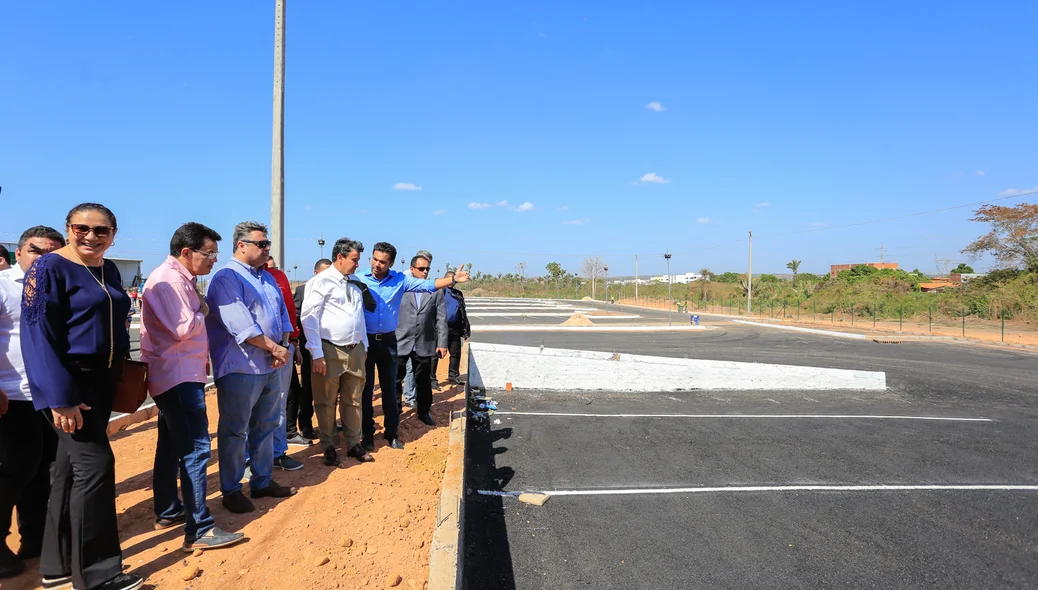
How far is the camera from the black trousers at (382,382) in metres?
4.47

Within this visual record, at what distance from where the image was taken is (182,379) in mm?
2801

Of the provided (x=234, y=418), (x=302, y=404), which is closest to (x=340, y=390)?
(x=302, y=404)

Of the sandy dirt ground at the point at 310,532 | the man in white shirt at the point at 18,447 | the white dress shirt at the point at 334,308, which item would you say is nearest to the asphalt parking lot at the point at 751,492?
the sandy dirt ground at the point at 310,532

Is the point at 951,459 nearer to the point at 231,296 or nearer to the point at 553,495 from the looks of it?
the point at 553,495

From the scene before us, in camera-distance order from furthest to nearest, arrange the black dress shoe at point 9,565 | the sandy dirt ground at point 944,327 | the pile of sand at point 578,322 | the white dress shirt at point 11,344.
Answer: the pile of sand at point 578,322
the sandy dirt ground at point 944,327
the white dress shirt at point 11,344
the black dress shoe at point 9,565

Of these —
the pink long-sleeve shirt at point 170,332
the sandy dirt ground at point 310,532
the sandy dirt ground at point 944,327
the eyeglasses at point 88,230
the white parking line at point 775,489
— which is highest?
the eyeglasses at point 88,230

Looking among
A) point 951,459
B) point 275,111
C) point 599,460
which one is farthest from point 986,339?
point 275,111

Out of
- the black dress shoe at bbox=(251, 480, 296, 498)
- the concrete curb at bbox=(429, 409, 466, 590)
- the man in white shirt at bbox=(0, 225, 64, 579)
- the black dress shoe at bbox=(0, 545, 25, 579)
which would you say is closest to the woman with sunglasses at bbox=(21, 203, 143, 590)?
the black dress shoe at bbox=(0, 545, 25, 579)

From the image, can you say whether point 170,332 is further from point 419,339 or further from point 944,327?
point 944,327

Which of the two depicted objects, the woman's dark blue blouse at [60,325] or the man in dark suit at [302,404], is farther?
the man in dark suit at [302,404]

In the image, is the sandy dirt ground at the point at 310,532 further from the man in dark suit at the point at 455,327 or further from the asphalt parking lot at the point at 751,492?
the man in dark suit at the point at 455,327

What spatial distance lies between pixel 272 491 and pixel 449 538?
1.52 m

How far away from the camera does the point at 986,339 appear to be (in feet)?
66.8

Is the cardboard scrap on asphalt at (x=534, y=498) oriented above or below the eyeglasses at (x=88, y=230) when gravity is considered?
below
